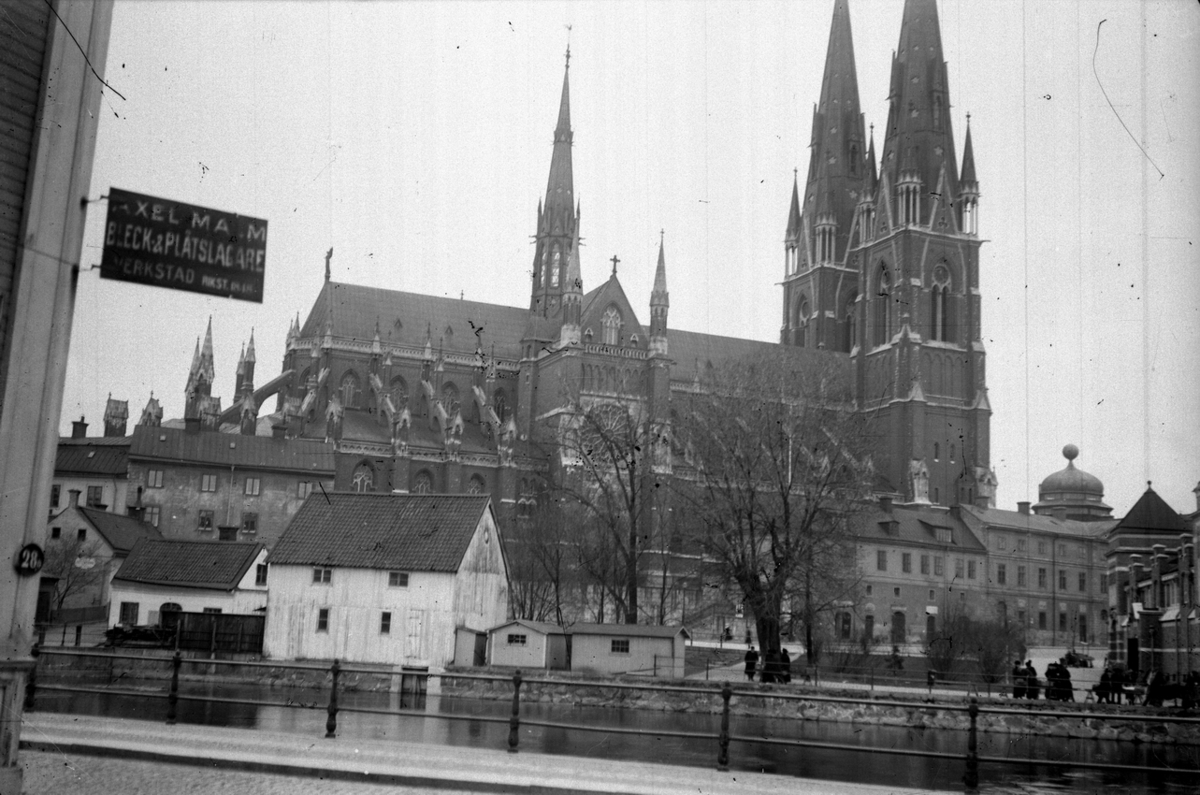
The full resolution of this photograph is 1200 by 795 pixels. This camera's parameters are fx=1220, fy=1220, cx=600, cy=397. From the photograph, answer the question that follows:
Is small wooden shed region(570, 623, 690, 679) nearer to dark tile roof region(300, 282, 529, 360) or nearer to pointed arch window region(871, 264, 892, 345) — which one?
dark tile roof region(300, 282, 529, 360)

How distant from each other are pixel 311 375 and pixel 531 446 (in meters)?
15.8

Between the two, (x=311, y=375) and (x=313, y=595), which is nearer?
(x=313, y=595)

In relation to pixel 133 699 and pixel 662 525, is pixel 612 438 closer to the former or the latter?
pixel 662 525

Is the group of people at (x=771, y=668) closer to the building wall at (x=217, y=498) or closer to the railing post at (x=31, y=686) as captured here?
the railing post at (x=31, y=686)

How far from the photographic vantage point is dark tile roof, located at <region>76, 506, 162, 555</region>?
50469 millimetres

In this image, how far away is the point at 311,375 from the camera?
8325cm

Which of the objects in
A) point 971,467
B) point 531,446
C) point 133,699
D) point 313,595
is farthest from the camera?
point 971,467

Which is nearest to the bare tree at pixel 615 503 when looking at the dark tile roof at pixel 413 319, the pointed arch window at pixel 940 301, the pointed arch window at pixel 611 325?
the pointed arch window at pixel 611 325

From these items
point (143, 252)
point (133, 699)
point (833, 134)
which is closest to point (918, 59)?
point (833, 134)

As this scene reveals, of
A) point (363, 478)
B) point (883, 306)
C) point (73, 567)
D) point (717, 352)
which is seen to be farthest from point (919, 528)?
point (73, 567)

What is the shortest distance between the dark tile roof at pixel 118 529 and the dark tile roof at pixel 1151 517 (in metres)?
40.3

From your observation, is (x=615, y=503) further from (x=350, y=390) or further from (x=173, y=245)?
(x=350, y=390)

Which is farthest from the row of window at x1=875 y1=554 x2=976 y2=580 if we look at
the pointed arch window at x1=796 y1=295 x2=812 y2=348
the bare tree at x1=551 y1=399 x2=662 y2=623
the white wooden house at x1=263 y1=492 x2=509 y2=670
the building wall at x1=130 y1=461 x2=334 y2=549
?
the pointed arch window at x1=796 y1=295 x2=812 y2=348

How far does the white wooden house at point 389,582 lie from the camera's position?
3612cm
